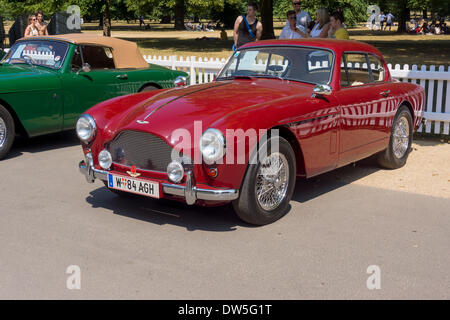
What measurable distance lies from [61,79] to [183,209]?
374cm

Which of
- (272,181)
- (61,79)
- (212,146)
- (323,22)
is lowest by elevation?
(272,181)

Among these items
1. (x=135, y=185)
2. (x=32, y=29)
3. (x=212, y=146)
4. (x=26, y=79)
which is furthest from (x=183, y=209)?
(x=32, y=29)

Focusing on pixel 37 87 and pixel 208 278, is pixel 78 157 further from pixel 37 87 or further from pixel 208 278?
pixel 208 278

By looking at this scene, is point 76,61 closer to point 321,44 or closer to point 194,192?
point 321,44

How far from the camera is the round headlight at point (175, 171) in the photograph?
5020 millimetres

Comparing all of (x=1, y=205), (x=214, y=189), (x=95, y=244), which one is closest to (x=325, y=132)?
(x=214, y=189)

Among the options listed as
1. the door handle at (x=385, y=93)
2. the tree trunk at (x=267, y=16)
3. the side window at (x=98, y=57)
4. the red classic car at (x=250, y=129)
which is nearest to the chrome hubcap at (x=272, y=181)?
the red classic car at (x=250, y=129)

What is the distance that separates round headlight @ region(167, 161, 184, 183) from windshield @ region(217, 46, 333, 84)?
2058mm

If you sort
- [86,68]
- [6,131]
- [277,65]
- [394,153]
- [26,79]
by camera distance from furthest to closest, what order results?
[86,68] < [26,79] < [6,131] < [394,153] < [277,65]

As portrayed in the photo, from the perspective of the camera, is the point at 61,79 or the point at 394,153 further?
the point at 61,79

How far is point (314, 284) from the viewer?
13.8 ft

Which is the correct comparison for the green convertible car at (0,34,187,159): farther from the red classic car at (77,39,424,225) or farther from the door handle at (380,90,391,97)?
the door handle at (380,90,391,97)

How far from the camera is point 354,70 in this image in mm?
6945

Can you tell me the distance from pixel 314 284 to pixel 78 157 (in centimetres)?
507
